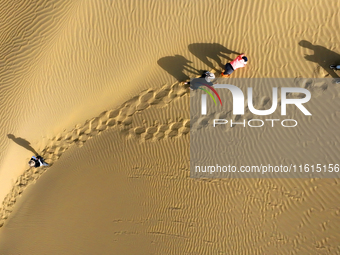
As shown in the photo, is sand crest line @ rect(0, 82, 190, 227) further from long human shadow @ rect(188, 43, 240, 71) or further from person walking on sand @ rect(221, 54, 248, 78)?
person walking on sand @ rect(221, 54, 248, 78)

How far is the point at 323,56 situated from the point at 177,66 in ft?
12.3

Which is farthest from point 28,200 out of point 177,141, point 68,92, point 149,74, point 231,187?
point 231,187

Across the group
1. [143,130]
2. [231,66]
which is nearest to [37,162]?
[143,130]

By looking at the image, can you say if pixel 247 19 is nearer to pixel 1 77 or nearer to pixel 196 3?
pixel 196 3

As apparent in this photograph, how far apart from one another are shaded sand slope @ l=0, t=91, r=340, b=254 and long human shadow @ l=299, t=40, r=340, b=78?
2.94 meters

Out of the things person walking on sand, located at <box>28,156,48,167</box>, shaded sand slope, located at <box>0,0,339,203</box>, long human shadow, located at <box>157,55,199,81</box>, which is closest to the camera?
shaded sand slope, located at <box>0,0,339,203</box>

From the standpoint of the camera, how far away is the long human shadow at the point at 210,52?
502 cm

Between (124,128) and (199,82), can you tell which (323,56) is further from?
(124,128)

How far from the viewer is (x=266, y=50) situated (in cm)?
492

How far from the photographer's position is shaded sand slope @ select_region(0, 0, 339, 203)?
4848 mm

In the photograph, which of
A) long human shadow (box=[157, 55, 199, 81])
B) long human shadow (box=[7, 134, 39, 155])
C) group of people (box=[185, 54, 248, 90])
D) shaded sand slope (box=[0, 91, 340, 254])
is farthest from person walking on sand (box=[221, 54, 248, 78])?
long human shadow (box=[7, 134, 39, 155])

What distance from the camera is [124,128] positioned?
529 centimetres

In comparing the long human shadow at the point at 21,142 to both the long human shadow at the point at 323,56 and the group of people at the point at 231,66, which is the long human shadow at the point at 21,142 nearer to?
the group of people at the point at 231,66

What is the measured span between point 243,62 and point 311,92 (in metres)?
1.98
